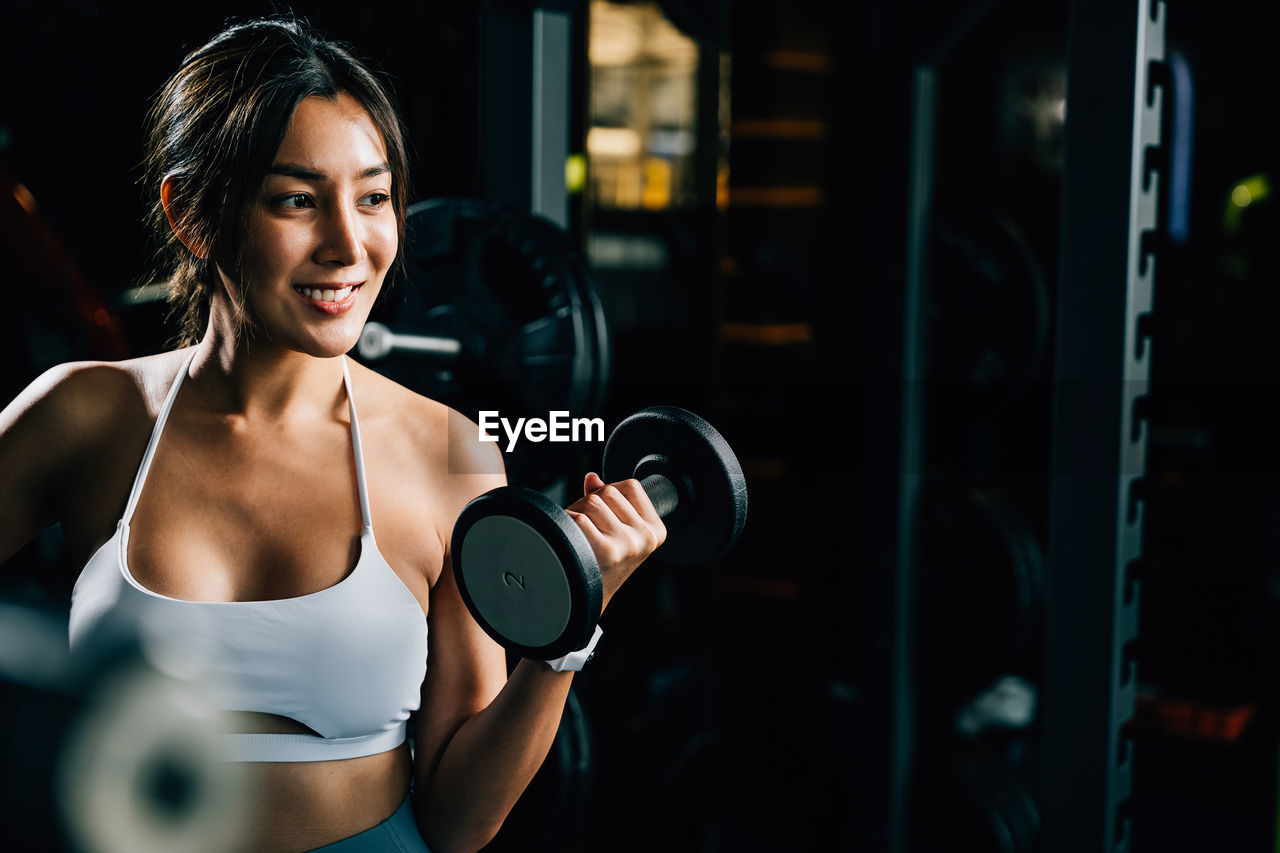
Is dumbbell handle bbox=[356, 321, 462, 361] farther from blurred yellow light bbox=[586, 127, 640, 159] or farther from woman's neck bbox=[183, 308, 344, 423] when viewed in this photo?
blurred yellow light bbox=[586, 127, 640, 159]

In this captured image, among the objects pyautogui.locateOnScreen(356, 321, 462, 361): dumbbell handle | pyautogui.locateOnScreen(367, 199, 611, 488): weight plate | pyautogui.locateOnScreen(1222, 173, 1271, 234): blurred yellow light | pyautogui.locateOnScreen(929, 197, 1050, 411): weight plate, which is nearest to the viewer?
pyautogui.locateOnScreen(356, 321, 462, 361): dumbbell handle

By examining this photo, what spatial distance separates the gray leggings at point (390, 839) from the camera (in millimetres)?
596

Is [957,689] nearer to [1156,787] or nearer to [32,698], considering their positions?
[1156,787]

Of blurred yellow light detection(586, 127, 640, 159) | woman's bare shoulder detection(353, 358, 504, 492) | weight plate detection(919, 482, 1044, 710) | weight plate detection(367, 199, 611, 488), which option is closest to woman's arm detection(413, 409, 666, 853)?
woman's bare shoulder detection(353, 358, 504, 492)

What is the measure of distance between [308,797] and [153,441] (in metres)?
0.22

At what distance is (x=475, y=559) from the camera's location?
0.44 m

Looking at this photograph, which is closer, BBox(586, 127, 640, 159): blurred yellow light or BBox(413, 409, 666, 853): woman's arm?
BBox(413, 409, 666, 853): woman's arm

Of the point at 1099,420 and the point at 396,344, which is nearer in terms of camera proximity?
the point at 396,344

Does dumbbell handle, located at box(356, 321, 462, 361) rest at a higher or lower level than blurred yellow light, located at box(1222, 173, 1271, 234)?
lower

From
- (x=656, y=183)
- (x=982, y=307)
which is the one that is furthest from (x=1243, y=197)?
(x=656, y=183)

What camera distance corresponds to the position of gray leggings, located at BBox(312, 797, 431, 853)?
1.96ft

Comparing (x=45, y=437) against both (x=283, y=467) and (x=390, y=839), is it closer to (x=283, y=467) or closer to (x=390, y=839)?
(x=283, y=467)

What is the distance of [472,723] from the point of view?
0.63m

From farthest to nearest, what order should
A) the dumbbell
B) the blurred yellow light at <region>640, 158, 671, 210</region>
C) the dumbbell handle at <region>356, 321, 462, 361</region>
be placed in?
the blurred yellow light at <region>640, 158, 671, 210</region>
the dumbbell handle at <region>356, 321, 462, 361</region>
the dumbbell
